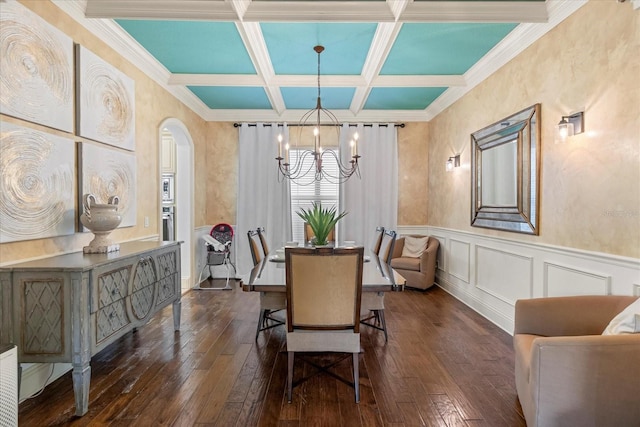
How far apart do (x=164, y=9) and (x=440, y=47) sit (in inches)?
102

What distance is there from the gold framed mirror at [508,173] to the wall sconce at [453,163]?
1.45 feet

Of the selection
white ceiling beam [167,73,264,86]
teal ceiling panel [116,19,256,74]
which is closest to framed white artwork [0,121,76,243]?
teal ceiling panel [116,19,256,74]

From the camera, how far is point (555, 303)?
2164 mm

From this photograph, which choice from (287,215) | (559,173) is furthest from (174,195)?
(559,173)

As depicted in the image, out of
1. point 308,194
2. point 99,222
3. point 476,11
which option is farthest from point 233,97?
point 476,11

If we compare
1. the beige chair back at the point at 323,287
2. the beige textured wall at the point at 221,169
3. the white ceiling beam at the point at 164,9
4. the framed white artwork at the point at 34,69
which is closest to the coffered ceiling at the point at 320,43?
the white ceiling beam at the point at 164,9

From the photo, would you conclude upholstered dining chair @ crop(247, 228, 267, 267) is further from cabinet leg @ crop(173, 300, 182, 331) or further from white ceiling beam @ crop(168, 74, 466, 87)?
white ceiling beam @ crop(168, 74, 466, 87)

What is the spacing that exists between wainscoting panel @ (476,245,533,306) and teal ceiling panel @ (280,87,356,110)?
2782 mm

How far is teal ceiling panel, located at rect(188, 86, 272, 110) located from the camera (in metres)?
4.62

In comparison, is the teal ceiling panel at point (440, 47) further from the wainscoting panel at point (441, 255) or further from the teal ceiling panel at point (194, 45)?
the wainscoting panel at point (441, 255)

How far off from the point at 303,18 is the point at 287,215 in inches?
134

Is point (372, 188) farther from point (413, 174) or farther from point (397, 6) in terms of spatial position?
point (397, 6)

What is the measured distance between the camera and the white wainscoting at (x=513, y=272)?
225cm

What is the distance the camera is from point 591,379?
1.52m
